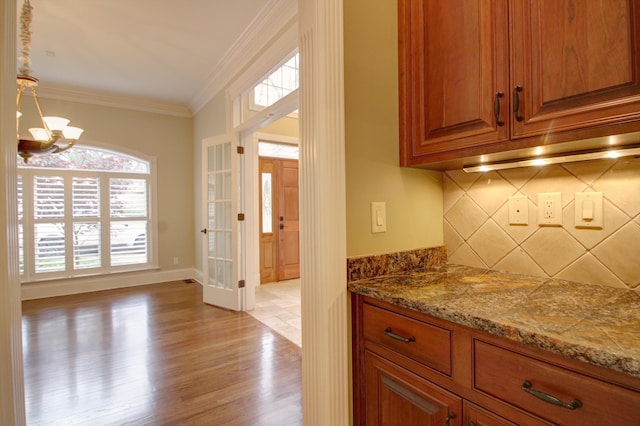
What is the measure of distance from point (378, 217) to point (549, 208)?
2.20 ft

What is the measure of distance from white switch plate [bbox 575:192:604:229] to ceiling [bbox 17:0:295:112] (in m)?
2.65

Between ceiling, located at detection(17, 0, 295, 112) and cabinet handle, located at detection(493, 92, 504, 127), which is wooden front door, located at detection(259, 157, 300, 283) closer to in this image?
ceiling, located at detection(17, 0, 295, 112)

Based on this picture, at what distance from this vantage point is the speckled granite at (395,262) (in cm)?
122

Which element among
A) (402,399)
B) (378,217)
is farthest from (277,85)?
(402,399)

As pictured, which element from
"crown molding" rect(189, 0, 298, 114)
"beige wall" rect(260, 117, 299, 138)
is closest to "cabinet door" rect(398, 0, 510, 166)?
"crown molding" rect(189, 0, 298, 114)

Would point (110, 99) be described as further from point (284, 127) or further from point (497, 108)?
point (497, 108)

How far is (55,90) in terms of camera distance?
4.35 m

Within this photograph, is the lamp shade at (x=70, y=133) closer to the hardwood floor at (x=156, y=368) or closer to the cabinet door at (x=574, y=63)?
the hardwood floor at (x=156, y=368)

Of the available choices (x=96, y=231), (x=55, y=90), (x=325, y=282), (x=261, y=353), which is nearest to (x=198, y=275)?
(x=96, y=231)

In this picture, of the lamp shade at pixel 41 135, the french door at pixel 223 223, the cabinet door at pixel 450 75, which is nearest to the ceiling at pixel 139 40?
the french door at pixel 223 223

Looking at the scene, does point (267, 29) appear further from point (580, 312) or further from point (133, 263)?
point (133, 263)

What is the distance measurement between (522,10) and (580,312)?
952 mm

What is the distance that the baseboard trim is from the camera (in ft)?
13.9

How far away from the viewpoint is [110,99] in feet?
15.4
